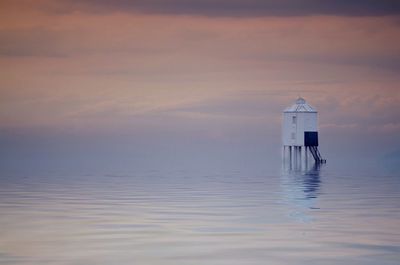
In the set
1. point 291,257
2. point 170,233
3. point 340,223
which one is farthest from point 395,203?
point 291,257

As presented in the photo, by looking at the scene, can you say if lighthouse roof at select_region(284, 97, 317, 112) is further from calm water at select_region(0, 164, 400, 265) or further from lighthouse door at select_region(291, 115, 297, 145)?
calm water at select_region(0, 164, 400, 265)

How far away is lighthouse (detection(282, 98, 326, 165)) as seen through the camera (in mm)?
101688

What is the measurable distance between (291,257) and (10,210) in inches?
732

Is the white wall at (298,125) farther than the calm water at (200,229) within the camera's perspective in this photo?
Yes

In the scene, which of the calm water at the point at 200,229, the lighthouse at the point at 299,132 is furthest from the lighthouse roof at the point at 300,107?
the calm water at the point at 200,229

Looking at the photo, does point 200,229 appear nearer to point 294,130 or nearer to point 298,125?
point 298,125

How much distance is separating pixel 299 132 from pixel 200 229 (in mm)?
73967

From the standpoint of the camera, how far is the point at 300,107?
102438 millimetres

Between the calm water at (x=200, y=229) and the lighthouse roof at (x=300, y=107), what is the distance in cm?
5487

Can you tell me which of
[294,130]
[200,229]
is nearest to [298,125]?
[294,130]

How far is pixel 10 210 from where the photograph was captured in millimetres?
37750

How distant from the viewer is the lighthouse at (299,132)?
334 feet

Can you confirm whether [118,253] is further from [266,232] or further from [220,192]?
[220,192]

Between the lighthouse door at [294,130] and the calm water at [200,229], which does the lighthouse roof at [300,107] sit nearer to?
the lighthouse door at [294,130]
